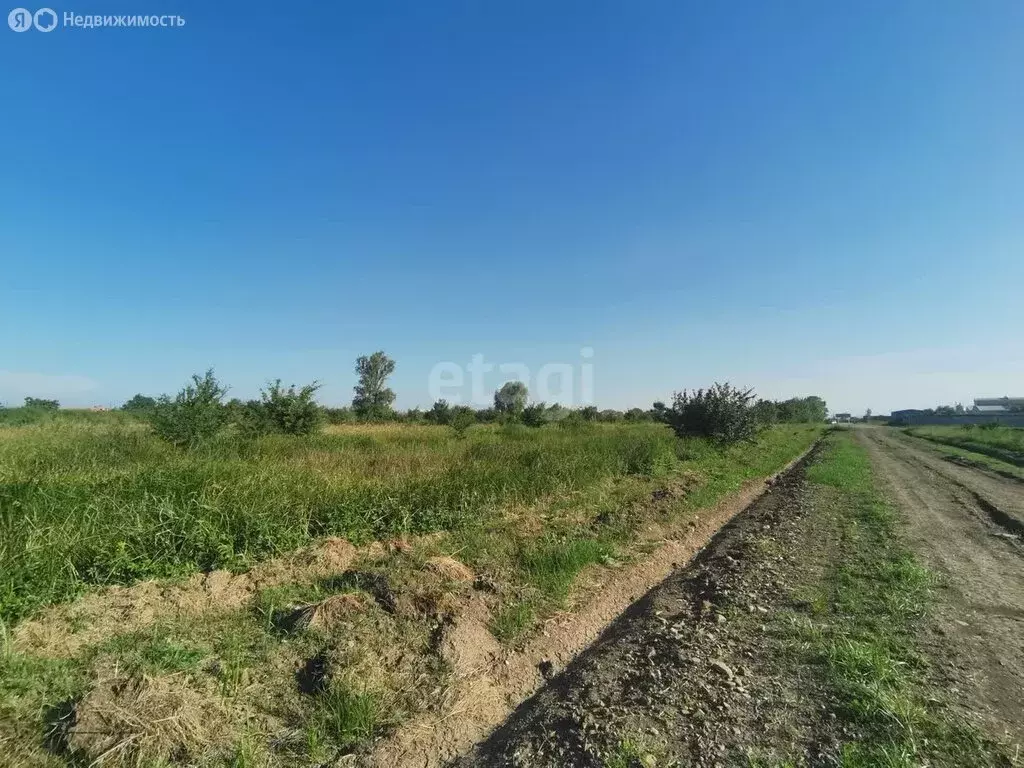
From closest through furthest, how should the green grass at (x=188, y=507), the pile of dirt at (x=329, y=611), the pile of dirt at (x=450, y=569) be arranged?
the pile of dirt at (x=329, y=611), the green grass at (x=188, y=507), the pile of dirt at (x=450, y=569)

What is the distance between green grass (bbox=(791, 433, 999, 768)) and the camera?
2.91 m

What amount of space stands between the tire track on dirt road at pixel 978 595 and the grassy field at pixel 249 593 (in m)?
3.38

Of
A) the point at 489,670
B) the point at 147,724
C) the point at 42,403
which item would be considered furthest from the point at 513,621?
the point at 42,403

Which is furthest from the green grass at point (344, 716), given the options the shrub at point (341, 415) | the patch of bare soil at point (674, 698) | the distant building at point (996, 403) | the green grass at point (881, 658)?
the distant building at point (996, 403)

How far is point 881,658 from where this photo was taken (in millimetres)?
3820

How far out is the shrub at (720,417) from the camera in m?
20.9

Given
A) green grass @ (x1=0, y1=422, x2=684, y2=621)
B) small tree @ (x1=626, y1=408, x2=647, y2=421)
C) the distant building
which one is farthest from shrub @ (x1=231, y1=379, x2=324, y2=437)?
the distant building

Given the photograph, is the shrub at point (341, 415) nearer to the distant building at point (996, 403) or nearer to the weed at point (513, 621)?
the weed at point (513, 621)

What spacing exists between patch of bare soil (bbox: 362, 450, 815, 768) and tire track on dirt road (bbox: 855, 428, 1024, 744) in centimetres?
290

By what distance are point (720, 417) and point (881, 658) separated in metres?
18.2

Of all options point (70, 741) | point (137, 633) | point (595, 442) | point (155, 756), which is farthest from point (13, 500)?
point (595, 442)

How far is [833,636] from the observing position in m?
4.39

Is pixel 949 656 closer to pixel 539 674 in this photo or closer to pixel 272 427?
pixel 539 674

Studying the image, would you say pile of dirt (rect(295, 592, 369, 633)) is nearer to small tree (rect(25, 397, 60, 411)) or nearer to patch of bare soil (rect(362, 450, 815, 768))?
patch of bare soil (rect(362, 450, 815, 768))
